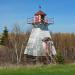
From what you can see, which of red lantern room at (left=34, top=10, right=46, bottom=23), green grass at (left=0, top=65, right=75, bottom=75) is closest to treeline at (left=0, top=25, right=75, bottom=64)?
red lantern room at (left=34, top=10, right=46, bottom=23)

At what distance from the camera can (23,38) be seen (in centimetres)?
6644

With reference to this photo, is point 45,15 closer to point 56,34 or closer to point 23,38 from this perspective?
point 23,38

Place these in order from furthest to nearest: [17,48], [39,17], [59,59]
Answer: [17,48], [39,17], [59,59]

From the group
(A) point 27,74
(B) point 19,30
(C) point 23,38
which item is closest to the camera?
(A) point 27,74

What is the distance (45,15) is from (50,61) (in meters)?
7.33

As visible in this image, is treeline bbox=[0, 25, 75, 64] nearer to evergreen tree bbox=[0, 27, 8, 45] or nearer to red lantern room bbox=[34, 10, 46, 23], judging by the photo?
evergreen tree bbox=[0, 27, 8, 45]

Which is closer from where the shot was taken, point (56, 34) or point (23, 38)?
point (23, 38)

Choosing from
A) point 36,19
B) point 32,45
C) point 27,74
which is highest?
point 36,19

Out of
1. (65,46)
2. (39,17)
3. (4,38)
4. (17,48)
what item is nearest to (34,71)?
(39,17)

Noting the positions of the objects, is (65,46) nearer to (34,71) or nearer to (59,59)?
(59,59)

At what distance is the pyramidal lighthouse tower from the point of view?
174 feet

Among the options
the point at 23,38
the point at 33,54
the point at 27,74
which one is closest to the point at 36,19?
the point at 33,54

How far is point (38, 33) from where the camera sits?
5400 cm

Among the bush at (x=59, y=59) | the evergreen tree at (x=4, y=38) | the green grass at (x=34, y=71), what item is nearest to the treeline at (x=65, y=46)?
the evergreen tree at (x=4, y=38)
